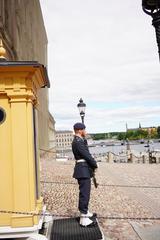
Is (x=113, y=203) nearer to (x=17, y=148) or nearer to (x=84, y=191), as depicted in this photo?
(x=84, y=191)

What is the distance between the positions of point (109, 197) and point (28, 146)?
6.86 metres

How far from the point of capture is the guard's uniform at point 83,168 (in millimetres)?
6887

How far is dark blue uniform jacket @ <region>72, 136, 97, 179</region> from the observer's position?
6883 millimetres

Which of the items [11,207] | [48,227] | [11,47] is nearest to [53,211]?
[48,227]

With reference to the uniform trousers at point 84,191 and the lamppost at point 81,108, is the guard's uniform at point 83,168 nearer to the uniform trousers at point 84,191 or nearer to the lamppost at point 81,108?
the uniform trousers at point 84,191

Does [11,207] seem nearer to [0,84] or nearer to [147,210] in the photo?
[0,84]

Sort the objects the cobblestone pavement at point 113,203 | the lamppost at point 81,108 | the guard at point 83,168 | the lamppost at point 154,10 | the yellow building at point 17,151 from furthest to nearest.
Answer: the lamppost at point 81,108, the cobblestone pavement at point 113,203, the guard at point 83,168, the yellow building at point 17,151, the lamppost at point 154,10

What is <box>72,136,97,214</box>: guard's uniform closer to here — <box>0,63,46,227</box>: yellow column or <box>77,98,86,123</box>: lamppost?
<box>0,63,46,227</box>: yellow column

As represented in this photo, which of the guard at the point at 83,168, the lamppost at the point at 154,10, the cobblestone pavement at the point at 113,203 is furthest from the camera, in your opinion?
the cobblestone pavement at the point at 113,203

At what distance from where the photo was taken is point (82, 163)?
6926 millimetres

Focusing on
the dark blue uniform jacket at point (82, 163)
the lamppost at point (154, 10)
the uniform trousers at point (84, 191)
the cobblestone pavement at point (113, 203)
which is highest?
the lamppost at point (154, 10)

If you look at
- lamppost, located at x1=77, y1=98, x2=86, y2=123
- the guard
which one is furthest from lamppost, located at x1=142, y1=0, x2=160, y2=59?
lamppost, located at x1=77, y1=98, x2=86, y2=123

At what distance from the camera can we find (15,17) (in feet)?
79.5

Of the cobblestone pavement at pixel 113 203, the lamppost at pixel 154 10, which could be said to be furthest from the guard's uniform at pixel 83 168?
the lamppost at pixel 154 10
